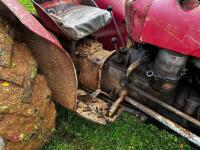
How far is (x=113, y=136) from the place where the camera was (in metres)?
2.76

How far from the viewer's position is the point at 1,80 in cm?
210

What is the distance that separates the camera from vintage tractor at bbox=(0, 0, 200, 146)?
2021mm

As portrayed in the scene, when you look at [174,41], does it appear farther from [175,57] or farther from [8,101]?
[8,101]

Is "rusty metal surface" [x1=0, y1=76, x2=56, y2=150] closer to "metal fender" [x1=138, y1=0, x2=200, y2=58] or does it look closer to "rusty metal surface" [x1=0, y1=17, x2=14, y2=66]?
"rusty metal surface" [x1=0, y1=17, x2=14, y2=66]

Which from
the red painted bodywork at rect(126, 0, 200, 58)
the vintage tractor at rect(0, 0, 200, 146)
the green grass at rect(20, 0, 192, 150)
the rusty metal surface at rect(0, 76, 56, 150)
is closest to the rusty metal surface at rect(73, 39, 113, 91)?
the vintage tractor at rect(0, 0, 200, 146)

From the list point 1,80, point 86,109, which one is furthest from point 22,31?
point 86,109

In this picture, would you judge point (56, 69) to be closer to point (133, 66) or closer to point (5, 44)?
point (5, 44)

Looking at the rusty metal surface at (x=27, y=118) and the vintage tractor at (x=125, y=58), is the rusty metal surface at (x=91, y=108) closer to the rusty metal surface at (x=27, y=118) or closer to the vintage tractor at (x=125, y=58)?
the vintage tractor at (x=125, y=58)

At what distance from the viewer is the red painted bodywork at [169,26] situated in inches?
76.6

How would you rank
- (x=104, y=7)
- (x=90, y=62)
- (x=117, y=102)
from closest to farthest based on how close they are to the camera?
(x=117, y=102) → (x=90, y=62) → (x=104, y=7)

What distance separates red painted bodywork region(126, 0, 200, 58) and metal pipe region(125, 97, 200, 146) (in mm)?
605

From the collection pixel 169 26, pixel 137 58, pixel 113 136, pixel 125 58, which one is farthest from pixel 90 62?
pixel 169 26

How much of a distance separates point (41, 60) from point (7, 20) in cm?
36

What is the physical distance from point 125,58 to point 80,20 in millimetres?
444
